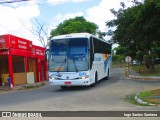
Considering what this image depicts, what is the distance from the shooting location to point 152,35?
31.1m

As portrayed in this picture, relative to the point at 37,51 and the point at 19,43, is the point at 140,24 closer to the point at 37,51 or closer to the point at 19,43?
the point at 19,43

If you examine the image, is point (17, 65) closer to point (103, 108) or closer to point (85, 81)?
point (85, 81)

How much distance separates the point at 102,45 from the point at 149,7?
16.7 ft

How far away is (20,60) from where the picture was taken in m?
37.2

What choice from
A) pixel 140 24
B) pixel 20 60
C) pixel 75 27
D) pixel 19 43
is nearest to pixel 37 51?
pixel 20 60

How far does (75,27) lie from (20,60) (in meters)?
41.9

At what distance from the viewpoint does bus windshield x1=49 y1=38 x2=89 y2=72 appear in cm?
2203

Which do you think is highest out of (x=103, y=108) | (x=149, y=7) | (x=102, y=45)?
(x=149, y=7)

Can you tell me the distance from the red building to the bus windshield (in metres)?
9.25

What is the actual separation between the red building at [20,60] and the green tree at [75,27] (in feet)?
118

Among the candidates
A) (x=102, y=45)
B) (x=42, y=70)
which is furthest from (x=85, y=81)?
(x=42, y=70)

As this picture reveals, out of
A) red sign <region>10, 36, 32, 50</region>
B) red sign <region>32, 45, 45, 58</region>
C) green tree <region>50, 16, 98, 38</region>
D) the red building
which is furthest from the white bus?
green tree <region>50, 16, 98, 38</region>

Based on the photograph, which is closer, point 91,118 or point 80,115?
point 91,118

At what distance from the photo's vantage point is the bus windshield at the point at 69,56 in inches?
867
